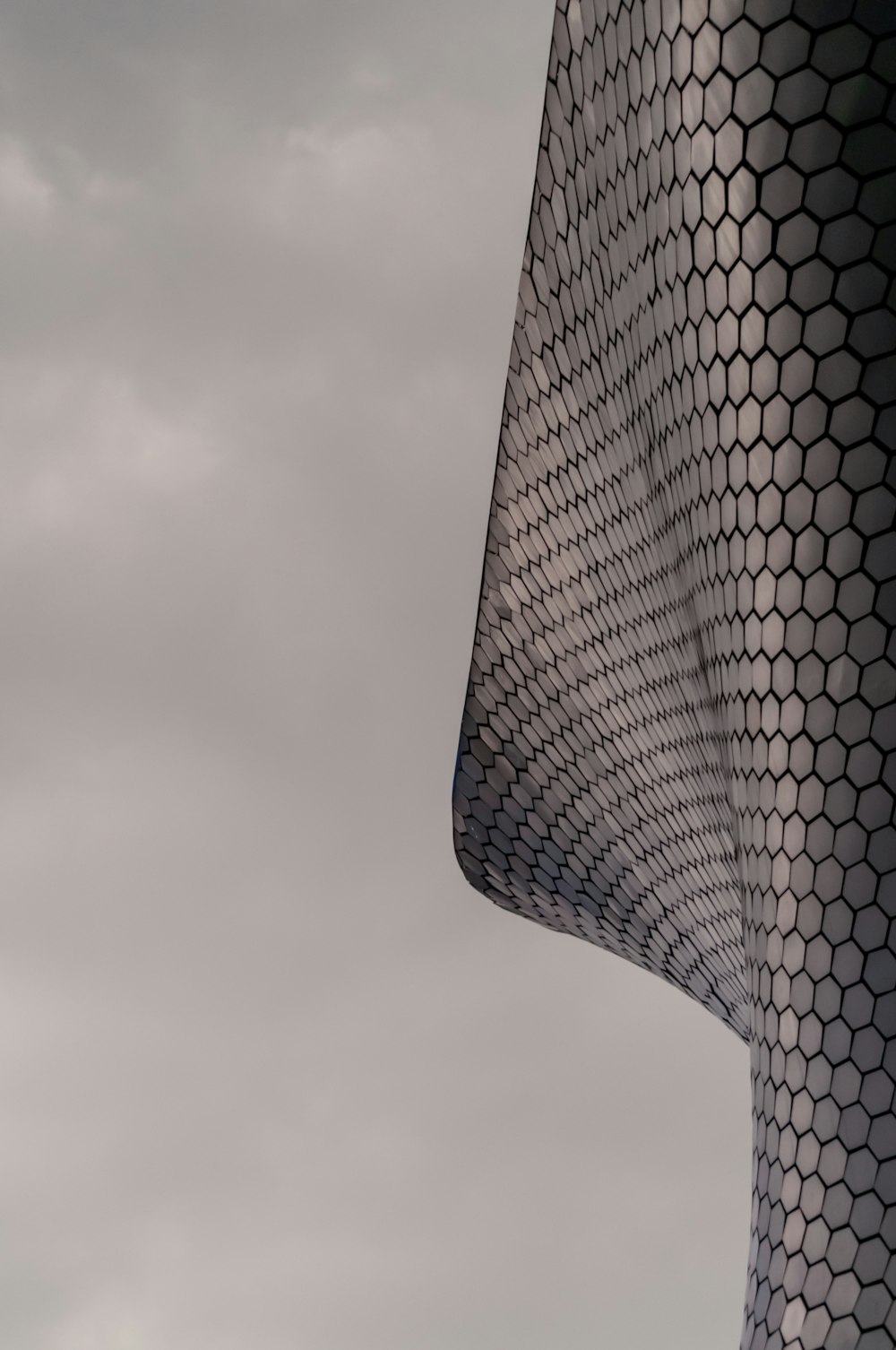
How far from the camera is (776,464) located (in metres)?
7.29

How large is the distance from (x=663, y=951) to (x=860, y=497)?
7.97m

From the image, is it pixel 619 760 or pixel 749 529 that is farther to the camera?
pixel 619 760

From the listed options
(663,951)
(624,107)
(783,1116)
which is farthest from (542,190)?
(663,951)

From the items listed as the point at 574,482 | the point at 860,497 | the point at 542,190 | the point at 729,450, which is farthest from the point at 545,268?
the point at 860,497

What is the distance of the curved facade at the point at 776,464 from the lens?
6719 millimetres

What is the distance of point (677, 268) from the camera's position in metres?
7.68

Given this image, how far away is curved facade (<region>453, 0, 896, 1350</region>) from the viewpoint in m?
6.72

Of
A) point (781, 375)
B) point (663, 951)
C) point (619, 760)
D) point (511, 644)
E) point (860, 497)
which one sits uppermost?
point (781, 375)

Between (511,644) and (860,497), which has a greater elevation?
(860,497)

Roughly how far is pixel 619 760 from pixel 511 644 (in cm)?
166

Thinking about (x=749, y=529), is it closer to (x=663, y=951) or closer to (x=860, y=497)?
(x=860, y=497)

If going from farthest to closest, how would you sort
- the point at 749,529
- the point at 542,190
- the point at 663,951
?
1. the point at 663,951
2. the point at 542,190
3. the point at 749,529

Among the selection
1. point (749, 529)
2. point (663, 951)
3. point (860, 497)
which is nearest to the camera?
point (860, 497)

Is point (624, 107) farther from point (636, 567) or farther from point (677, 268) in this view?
point (636, 567)
